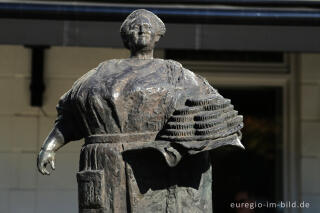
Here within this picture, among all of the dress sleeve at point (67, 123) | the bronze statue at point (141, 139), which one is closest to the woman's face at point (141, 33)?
the bronze statue at point (141, 139)

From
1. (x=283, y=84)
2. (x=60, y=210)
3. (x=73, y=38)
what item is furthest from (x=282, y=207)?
(x=73, y=38)

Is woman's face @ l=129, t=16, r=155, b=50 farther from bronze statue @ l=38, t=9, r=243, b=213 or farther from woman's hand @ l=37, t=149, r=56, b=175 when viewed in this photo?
woman's hand @ l=37, t=149, r=56, b=175

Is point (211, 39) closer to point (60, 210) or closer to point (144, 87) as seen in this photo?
point (60, 210)

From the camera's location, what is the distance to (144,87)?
4453 mm

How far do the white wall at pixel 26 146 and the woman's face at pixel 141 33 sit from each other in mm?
5150

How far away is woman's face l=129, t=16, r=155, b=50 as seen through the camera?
181 inches

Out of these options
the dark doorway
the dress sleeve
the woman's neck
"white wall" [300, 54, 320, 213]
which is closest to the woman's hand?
the dress sleeve

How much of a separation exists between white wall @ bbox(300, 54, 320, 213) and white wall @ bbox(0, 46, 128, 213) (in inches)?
73.0

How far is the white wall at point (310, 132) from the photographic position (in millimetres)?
9953

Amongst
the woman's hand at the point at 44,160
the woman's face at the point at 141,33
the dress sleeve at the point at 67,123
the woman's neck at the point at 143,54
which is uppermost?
the woman's face at the point at 141,33

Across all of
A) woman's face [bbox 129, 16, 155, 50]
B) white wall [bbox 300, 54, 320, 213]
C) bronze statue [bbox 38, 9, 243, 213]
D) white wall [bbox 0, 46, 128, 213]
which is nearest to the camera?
bronze statue [bbox 38, 9, 243, 213]

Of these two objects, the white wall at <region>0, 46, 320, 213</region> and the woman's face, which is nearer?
the woman's face

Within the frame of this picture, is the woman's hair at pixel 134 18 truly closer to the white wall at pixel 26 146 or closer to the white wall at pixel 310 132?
the white wall at pixel 26 146

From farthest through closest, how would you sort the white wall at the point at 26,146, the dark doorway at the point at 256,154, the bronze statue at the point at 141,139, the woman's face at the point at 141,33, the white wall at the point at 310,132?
the dark doorway at the point at 256,154
the white wall at the point at 310,132
the white wall at the point at 26,146
the woman's face at the point at 141,33
the bronze statue at the point at 141,139
